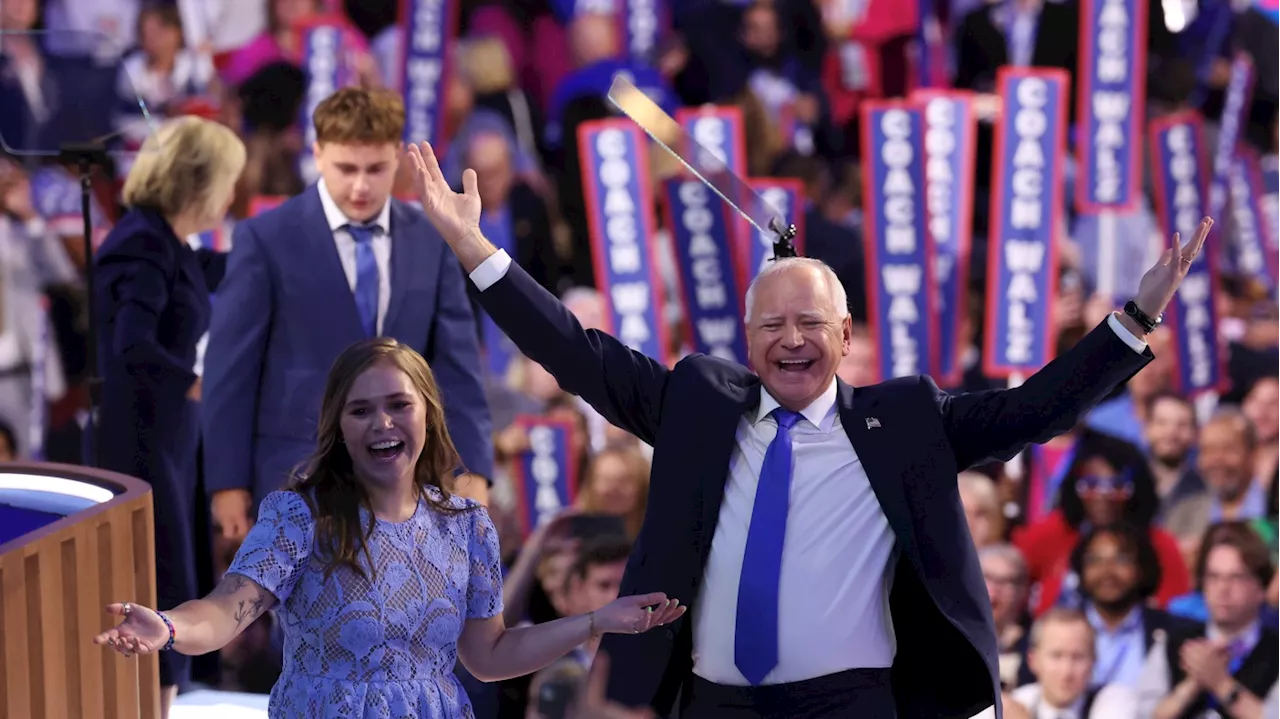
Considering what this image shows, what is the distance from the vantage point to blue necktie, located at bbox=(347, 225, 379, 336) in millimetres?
3939

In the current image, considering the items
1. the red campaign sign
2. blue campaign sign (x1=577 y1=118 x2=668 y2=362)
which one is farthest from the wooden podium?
blue campaign sign (x1=577 y1=118 x2=668 y2=362)

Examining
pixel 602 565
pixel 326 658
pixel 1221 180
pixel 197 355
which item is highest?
pixel 1221 180

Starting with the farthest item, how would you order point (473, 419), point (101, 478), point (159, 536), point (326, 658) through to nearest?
point (159, 536), point (473, 419), point (101, 478), point (326, 658)

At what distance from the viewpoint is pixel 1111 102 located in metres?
5.43

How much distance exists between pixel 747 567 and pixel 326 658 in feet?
2.07

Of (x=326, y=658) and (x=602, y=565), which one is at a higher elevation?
(x=326, y=658)

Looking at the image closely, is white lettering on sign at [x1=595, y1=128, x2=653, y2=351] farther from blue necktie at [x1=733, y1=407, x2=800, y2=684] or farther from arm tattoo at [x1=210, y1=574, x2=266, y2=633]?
arm tattoo at [x1=210, y1=574, x2=266, y2=633]

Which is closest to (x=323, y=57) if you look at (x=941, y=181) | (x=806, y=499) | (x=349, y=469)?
(x=941, y=181)

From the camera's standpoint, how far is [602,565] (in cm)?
524

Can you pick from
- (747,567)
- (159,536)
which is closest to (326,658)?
(747,567)

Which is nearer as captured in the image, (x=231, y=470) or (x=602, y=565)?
(x=231, y=470)

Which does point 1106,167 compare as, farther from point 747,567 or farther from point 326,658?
point 326,658

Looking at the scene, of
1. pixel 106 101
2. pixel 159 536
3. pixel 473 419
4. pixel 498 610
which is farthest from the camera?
pixel 106 101

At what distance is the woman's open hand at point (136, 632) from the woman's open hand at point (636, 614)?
594mm
